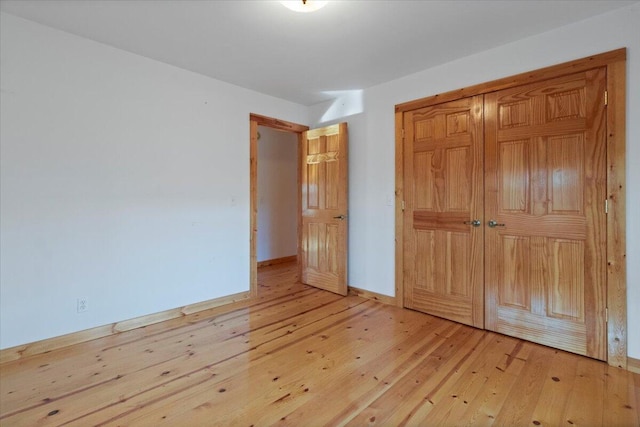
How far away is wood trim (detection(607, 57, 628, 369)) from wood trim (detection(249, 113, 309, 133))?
312 centimetres

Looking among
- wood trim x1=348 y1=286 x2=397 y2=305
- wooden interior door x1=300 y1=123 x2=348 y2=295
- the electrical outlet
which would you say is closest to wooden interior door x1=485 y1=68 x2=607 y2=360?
wood trim x1=348 y1=286 x2=397 y2=305

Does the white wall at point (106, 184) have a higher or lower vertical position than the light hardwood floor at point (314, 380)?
higher

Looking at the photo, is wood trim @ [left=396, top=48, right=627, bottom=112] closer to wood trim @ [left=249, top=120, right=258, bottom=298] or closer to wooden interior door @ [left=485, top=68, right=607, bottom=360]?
wooden interior door @ [left=485, top=68, right=607, bottom=360]

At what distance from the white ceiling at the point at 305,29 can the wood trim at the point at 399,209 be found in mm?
605

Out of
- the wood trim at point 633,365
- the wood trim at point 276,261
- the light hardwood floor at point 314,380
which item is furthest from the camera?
the wood trim at point 276,261

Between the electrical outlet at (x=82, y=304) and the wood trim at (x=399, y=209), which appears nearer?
the electrical outlet at (x=82, y=304)

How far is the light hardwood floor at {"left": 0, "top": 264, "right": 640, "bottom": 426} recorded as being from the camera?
5.43 feet

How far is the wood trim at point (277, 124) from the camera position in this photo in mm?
3782

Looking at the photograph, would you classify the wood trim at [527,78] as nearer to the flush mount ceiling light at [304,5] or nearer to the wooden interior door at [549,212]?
the wooden interior door at [549,212]

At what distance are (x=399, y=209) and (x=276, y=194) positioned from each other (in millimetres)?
2948

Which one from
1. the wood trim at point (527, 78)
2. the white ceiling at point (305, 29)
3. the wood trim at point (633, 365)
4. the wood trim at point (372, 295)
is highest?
the white ceiling at point (305, 29)

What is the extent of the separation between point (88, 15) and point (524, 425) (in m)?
3.75

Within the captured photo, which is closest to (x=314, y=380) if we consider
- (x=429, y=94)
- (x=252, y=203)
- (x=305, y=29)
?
(x=252, y=203)

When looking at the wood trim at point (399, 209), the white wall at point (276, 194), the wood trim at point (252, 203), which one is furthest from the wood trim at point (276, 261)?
the wood trim at point (399, 209)
